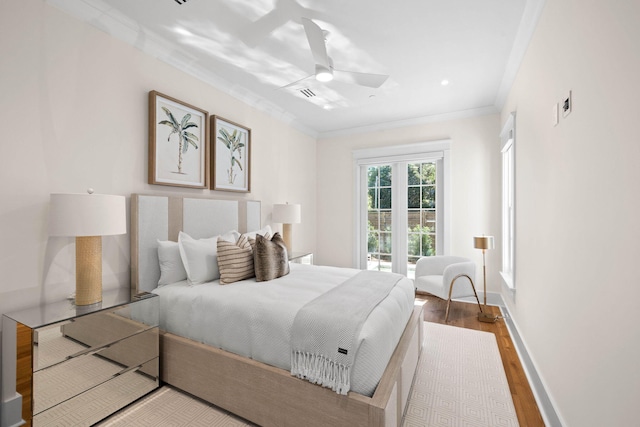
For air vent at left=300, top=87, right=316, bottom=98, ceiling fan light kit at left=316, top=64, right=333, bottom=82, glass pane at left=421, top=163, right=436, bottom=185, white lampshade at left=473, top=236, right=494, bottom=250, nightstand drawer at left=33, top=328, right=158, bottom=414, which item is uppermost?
air vent at left=300, top=87, right=316, bottom=98

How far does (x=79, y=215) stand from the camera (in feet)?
5.66

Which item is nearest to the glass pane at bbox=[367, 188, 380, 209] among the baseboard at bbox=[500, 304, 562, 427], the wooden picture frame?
the wooden picture frame

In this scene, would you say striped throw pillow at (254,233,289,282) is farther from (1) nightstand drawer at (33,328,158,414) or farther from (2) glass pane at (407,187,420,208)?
(2) glass pane at (407,187,420,208)

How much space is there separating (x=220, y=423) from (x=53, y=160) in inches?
82.4

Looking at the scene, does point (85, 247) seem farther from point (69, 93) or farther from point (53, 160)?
point (69, 93)

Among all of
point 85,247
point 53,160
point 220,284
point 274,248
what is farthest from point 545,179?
point 53,160

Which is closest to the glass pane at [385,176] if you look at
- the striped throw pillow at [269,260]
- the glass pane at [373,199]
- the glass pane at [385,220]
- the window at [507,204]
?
the glass pane at [373,199]

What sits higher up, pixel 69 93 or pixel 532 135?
pixel 69 93

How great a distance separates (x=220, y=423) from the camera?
1737 mm

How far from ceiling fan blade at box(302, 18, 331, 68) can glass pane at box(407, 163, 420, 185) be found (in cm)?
280

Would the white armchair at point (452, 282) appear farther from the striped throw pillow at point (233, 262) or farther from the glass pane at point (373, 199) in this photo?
the striped throw pillow at point (233, 262)

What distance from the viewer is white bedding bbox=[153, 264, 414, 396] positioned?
1.51 metres

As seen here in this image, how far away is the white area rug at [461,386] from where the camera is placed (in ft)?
5.90

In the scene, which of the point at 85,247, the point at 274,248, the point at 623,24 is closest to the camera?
the point at 623,24
